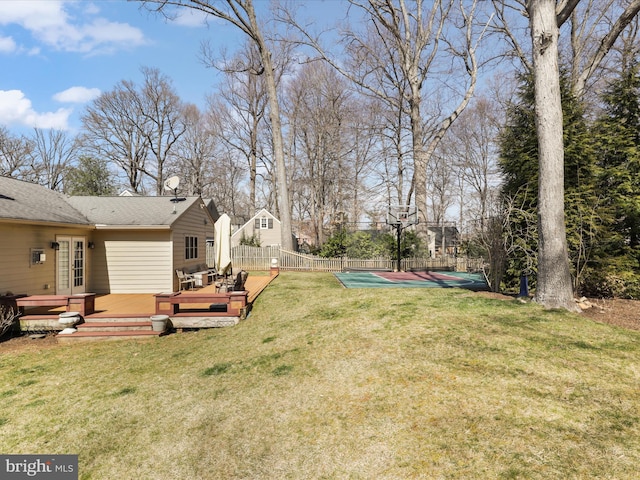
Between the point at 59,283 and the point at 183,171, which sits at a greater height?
the point at 183,171

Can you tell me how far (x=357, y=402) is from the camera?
4.27 meters

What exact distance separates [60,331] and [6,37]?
11956mm

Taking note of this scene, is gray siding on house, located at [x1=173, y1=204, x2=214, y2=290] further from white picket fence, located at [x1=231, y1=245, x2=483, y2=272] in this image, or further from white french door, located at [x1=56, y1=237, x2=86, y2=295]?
white picket fence, located at [x1=231, y1=245, x2=483, y2=272]

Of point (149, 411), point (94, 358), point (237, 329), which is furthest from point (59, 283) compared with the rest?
point (149, 411)

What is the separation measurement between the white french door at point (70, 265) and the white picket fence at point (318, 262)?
10077mm

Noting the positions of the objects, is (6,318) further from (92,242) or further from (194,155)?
(194,155)

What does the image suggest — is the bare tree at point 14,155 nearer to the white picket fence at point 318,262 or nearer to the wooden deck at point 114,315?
the white picket fence at point 318,262

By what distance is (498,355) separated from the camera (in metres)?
4.92

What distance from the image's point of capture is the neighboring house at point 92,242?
927 centimetres

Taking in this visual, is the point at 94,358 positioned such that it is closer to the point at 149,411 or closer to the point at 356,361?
the point at 149,411

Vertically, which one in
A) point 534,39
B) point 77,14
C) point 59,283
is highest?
point 77,14

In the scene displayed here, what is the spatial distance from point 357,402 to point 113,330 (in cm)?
693

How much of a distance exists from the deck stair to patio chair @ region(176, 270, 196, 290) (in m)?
3.89

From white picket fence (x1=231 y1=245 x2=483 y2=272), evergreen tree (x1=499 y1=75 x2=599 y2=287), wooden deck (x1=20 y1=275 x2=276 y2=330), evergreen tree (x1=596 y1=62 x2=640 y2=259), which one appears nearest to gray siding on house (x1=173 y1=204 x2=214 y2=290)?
wooden deck (x1=20 y1=275 x2=276 y2=330)
